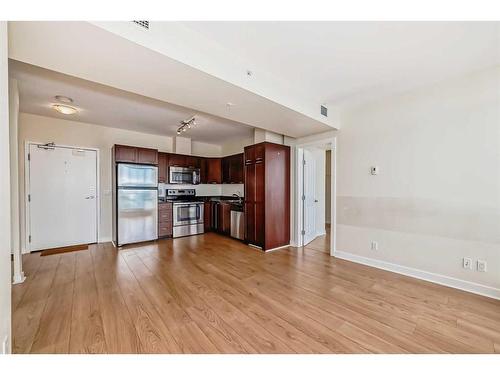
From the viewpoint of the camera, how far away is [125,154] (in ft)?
14.4

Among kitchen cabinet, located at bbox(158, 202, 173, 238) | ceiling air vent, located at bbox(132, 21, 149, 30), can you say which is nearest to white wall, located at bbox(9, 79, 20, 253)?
ceiling air vent, located at bbox(132, 21, 149, 30)

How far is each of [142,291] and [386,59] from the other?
3808 millimetres

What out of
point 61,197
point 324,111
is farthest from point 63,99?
point 324,111

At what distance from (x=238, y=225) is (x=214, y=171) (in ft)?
6.59

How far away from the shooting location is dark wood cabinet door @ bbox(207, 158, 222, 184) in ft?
19.9

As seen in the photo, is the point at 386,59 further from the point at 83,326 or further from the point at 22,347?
the point at 22,347

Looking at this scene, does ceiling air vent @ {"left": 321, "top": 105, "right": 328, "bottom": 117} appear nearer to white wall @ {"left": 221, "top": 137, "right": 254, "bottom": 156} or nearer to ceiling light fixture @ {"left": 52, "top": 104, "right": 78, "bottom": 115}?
white wall @ {"left": 221, "top": 137, "right": 254, "bottom": 156}

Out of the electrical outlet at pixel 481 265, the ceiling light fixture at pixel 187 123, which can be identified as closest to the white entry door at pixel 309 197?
the ceiling light fixture at pixel 187 123

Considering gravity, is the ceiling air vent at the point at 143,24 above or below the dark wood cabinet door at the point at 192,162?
above

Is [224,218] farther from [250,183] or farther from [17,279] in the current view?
[17,279]

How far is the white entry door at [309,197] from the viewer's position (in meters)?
4.55

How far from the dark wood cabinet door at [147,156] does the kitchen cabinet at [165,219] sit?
102cm

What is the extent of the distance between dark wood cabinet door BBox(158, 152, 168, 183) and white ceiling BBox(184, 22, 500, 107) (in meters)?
3.67

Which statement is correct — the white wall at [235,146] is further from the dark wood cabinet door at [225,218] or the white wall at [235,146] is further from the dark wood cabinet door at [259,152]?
the dark wood cabinet door at [225,218]
